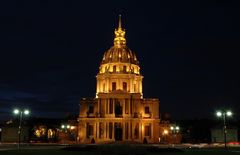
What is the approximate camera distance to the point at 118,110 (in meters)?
103

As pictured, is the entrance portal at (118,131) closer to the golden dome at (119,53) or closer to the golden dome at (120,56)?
the golden dome at (119,53)

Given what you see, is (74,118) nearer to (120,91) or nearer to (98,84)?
(98,84)

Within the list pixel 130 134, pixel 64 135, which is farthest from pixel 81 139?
pixel 130 134

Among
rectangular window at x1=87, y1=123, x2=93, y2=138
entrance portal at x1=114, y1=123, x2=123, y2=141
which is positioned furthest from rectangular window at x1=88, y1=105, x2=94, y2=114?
entrance portal at x1=114, y1=123, x2=123, y2=141

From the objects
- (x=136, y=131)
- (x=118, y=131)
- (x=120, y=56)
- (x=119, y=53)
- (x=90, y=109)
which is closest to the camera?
(x=136, y=131)

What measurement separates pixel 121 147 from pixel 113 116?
66.6 m

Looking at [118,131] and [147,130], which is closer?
[118,131]

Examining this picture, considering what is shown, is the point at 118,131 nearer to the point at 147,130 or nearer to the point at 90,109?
the point at 147,130

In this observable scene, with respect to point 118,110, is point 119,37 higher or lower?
higher

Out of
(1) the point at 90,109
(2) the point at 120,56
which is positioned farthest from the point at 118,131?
(2) the point at 120,56

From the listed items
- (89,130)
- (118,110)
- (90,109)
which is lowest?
(89,130)

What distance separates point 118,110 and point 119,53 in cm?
1979

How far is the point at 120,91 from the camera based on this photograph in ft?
335

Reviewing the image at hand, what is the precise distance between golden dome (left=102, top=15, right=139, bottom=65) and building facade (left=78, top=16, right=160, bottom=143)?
0.32 meters
